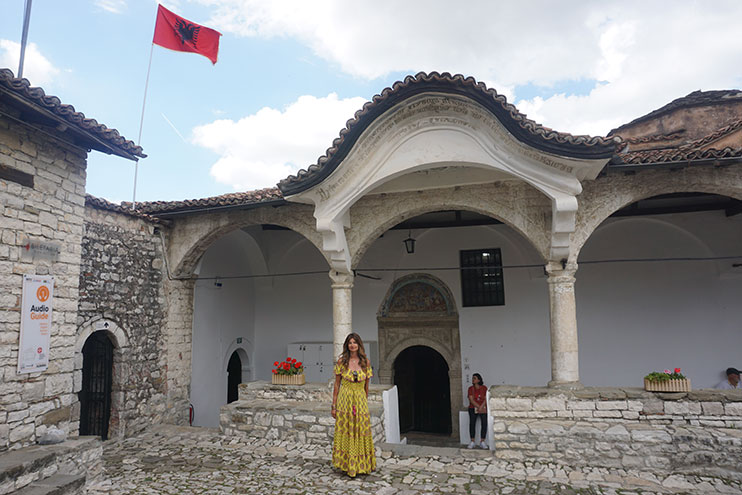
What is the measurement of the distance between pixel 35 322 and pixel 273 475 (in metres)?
2.77

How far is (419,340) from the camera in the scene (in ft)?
29.1

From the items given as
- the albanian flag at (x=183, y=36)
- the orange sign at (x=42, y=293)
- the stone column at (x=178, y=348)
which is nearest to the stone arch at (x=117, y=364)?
the stone column at (x=178, y=348)

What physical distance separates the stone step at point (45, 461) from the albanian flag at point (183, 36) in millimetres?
5774

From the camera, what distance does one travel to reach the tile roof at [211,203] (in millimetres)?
6625

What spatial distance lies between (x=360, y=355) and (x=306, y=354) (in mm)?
4988

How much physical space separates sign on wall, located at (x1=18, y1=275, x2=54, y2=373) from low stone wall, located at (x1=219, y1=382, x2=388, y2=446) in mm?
2518

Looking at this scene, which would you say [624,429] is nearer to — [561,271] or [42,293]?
[561,271]

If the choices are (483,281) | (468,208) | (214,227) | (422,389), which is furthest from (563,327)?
(214,227)

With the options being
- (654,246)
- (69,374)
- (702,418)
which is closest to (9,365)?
(69,374)

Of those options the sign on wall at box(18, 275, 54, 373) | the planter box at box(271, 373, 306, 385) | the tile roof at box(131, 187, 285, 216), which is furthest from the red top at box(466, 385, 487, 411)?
the sign on wall at box(18, 275, 54, 373)

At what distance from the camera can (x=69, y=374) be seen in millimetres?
4863

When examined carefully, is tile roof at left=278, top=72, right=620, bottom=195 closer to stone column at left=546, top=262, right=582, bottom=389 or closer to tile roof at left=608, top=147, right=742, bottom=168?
tile roof at left=608, top=147, right=742, bottom=168

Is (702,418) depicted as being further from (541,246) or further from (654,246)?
(654,246)

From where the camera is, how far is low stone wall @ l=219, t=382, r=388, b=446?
5.82 m
